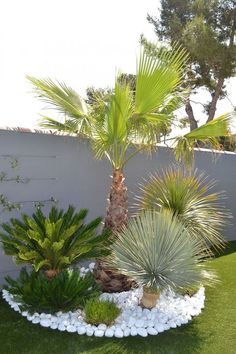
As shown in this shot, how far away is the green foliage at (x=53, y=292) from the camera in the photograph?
13.0ft

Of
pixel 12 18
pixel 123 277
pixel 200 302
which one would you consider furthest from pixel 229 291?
pixel 12 18

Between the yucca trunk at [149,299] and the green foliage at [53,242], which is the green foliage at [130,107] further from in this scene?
the yucca trunk at [149,299]

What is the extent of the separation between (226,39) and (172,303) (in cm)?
1161

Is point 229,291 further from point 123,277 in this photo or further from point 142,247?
point 142,247

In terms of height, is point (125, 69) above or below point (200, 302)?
above

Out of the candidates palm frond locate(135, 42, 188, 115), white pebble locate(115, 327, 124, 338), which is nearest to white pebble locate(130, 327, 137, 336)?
white pebble locate(115, 327, 124, 338)

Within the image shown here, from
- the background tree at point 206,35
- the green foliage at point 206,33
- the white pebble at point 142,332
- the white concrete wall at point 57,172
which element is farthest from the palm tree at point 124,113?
the green foliage at point 206,33

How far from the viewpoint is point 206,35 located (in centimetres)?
1311

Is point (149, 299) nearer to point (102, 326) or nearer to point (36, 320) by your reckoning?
point (102, 326)

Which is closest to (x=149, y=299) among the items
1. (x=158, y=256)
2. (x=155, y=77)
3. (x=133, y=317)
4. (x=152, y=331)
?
(x=133, y=317)

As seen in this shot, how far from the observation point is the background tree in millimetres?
13219

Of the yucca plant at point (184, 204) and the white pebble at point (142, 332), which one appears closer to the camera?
the white pebble at point (142, 332)

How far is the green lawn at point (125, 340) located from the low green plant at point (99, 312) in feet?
0.66

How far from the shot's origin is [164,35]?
16469mm
